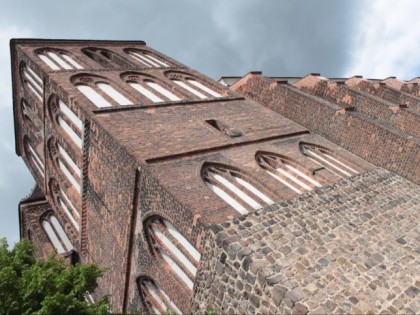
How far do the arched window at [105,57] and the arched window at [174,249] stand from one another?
29.6 ft

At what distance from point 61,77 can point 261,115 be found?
6.28m

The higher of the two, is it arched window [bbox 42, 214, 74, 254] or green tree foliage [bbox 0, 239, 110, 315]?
arched window [bbox 42, 214, 74, 254]

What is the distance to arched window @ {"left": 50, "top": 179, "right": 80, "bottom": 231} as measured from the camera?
12.1 meters

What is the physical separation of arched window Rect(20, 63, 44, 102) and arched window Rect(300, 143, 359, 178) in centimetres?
880

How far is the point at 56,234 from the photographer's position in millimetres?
14234

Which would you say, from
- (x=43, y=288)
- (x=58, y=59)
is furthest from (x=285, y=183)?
(x=58, y=59)

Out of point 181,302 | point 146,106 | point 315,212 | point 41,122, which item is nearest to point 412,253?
point 315,212

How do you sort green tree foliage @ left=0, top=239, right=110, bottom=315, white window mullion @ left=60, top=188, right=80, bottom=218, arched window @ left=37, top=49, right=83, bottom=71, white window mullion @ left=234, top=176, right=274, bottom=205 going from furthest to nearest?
arched window @ left=37, top=49, right=83, bottom=71, white window mullion @ left=60, top=188, right=80, bottom=218, white window mullion @ left=234, top=176, right=274, bottom=205, green tree foliage @ left=0, top=239, right=110, bottom=315

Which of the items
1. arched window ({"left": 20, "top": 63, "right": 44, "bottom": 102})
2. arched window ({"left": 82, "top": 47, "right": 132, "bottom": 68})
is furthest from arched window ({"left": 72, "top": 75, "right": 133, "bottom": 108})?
arched window ({"left": 82, "top": 47, "right": 132, "bottom": 68})

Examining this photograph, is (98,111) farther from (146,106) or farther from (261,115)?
(261,115)

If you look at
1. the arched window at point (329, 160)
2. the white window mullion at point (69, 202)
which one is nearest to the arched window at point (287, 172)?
the arched window at point (329, 160)

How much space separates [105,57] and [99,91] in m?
5.45

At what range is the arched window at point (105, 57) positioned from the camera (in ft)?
51.1

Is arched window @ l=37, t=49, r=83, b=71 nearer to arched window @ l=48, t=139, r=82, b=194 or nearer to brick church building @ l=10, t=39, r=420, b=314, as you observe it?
brick church building @ l=10, t=39, r=420, b=314
